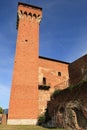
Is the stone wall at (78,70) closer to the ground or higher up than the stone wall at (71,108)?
higher up

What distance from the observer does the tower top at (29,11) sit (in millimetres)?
27295

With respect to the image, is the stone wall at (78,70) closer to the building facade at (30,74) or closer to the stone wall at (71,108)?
the building facade at (30,74)

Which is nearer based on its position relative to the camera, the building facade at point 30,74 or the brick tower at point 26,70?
the brick tower at point 26,70

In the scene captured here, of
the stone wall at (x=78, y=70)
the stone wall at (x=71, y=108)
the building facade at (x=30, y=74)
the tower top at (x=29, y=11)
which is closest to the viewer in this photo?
the stone wall at (x=71, y=108)

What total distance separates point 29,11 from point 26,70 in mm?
10163

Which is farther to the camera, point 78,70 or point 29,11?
point 29,11

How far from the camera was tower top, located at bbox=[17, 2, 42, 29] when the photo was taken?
2730 centimetres

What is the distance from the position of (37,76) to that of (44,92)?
2.52m

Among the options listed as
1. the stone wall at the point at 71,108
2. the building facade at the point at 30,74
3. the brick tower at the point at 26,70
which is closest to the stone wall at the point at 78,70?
the building facade at the point at 30,74

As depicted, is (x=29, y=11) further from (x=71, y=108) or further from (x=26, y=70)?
(x=71, y=108)

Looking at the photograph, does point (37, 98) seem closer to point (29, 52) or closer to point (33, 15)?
point (29, 52)

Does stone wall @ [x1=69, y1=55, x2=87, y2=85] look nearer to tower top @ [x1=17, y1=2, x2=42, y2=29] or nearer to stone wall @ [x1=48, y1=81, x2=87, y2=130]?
stone wall @ [x1=48, y1=81, x2=87, y2=130]

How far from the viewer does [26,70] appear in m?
23.7

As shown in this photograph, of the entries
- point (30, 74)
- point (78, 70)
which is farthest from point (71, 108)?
point (78, 70)
